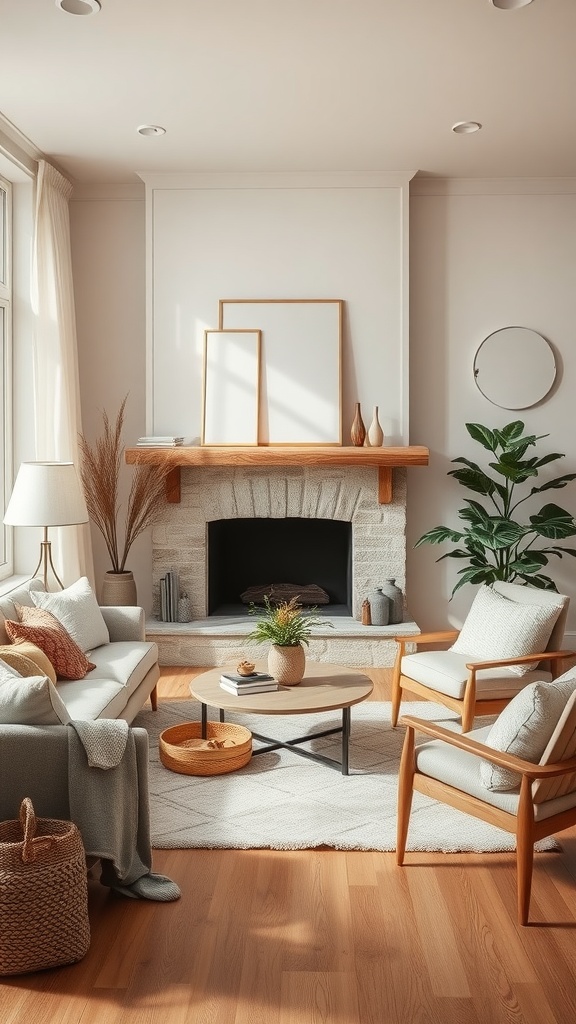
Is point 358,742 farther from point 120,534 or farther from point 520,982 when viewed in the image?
point 120,534

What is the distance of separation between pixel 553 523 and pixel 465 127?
2.35 m

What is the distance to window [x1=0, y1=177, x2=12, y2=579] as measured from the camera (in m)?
5.52

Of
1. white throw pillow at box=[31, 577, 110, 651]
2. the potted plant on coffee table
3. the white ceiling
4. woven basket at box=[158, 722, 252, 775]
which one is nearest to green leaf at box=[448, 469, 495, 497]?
the white ceiling

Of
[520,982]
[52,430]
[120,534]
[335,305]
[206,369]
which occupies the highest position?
[335,305]

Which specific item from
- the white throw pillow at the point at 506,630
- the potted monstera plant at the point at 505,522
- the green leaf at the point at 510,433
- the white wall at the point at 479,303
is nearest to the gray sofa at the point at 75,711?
the white throw pillow at the point at 506,630

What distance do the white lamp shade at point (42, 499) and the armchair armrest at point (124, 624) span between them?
1.76 ft

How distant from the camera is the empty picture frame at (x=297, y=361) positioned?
19.5 feet

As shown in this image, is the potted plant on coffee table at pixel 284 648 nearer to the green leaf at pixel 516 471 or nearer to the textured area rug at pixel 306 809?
the textured area rug at pixel 306 809

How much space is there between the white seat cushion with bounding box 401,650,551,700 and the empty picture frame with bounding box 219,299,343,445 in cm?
197

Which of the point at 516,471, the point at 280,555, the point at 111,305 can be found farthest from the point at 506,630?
the point at 111,305

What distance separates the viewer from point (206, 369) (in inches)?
236

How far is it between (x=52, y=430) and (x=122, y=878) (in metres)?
3.34

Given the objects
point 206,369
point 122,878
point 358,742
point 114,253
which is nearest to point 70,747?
point 122,878

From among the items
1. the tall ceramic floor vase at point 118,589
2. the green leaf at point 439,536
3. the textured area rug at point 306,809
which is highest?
the green leaf at point 439,536
